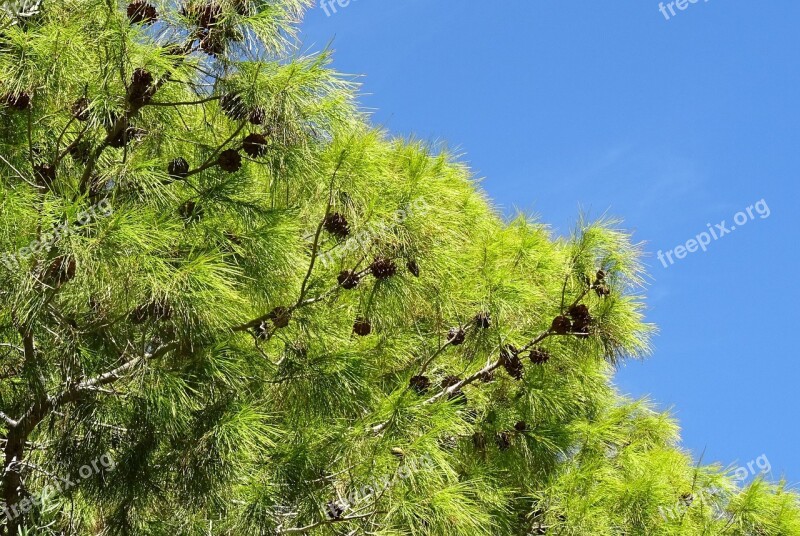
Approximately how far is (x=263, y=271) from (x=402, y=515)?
2.08 ft

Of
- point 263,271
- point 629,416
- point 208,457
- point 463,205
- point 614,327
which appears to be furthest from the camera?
point 629,416

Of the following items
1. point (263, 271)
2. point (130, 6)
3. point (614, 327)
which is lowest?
point (263, 271)

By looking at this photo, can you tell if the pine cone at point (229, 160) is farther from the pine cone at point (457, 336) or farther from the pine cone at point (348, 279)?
the pine cone at point (457, 336)

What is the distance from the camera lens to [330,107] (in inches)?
82.5

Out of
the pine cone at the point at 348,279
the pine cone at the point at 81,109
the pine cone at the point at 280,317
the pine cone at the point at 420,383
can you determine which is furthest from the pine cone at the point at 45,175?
the pine cone at the point at 420,383

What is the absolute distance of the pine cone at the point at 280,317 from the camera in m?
2.11

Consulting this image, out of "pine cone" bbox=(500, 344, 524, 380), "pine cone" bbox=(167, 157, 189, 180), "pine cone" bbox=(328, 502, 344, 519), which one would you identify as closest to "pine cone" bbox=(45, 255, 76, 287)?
"pine cone" bbox=(167, 157, 189, 180)

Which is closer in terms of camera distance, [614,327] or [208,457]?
[208,457]

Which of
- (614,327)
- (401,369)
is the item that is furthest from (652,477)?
(401,369)

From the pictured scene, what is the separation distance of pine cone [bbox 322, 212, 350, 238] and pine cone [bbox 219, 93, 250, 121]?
308 millimetres

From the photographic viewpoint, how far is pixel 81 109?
6.60 ft

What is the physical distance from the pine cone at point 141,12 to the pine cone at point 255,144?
1.11 ft

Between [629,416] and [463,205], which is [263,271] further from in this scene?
[629,416]

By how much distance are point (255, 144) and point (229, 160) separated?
0.08 meters
